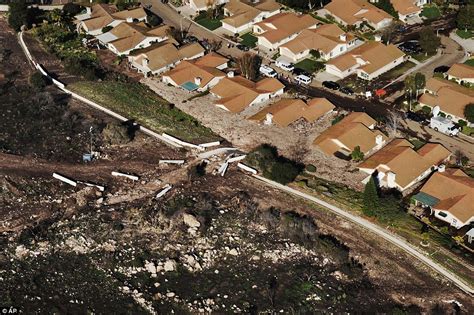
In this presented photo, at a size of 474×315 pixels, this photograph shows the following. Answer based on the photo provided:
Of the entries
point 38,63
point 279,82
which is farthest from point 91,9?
point 279,82

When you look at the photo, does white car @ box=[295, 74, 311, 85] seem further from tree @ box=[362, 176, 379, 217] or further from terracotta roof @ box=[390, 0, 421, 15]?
tree @ box=[362, 176, 379, 217]

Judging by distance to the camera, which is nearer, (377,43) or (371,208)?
(371,208)

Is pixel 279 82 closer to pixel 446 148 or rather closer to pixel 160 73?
pixel 160 73

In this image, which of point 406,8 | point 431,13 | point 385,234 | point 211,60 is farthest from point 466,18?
point 385,234

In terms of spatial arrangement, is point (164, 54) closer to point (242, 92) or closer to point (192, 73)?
point (192, 73)

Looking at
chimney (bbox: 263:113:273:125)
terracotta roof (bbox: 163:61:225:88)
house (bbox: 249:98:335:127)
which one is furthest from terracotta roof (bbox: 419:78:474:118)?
terracotta roof (bbox: 163:61:225:88)
